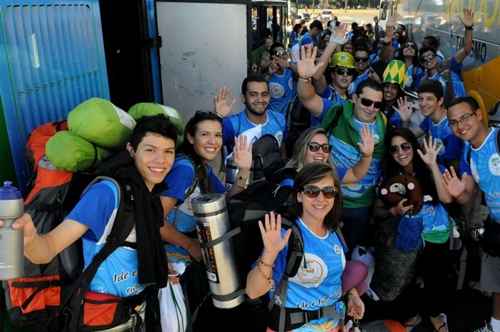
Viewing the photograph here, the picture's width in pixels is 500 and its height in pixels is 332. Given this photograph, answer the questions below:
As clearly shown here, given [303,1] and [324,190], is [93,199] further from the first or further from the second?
[303,1]

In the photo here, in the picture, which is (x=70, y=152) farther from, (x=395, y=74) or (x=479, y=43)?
(x=479, y=43)

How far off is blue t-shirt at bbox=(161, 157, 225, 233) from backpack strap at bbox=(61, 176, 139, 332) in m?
0.36

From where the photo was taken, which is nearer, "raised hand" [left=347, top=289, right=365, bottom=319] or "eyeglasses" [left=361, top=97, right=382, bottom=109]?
"raised hand" [left=347, top=289, right=365, bottom=319]

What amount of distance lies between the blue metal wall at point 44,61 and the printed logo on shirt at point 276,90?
2442mm

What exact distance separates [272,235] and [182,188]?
23.9 inches

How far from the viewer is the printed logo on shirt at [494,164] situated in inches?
114

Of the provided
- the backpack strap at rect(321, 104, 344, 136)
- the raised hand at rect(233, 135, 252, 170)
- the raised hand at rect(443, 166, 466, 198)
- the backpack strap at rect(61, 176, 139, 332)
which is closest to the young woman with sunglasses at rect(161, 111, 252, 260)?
the raised hand at rect(233, 135, 252, 170)

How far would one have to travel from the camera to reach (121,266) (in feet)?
6.72

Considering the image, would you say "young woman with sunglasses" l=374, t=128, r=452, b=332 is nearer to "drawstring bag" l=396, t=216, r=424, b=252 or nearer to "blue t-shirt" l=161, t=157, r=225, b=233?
"drawstring bag" l=396, t=216, r=424, b=252

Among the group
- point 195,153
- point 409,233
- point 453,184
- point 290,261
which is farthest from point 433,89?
point 290,261

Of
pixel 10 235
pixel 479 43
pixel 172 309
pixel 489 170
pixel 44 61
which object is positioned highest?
pixel 44 61

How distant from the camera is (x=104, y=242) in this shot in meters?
1.97

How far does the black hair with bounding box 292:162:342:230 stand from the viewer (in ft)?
7.45

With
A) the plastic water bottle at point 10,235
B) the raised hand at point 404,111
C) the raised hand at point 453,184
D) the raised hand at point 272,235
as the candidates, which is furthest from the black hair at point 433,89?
the plastic water bottle at point 10,235
